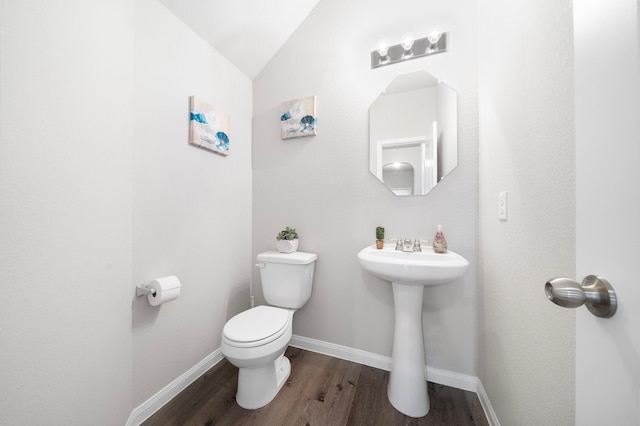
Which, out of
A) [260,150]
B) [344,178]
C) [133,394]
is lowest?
[133,394]

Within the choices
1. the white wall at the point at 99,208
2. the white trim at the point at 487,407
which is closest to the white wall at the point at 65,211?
the white wall at the point at 99,208

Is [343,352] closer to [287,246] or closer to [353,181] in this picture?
[287,246]

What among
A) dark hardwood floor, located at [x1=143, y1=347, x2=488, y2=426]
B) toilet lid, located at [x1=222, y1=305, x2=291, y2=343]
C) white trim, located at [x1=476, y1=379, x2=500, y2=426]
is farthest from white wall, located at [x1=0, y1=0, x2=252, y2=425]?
white trim, located at [x1=476, y1=379, x2=500, y2=426]

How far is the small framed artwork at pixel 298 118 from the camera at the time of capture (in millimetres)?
1707

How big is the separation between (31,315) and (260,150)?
58.7 inches

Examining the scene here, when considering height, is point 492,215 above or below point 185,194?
below

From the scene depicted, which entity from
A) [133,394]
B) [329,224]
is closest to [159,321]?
[133,394]

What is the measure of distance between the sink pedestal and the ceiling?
6.20ft

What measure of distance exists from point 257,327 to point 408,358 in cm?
82

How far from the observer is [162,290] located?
44.6 inches

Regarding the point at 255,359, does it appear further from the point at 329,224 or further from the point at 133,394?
the point at 329,224

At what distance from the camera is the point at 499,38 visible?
1064 millimetres

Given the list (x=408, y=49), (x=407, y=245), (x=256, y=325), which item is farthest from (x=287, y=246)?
(x=408, y=49)

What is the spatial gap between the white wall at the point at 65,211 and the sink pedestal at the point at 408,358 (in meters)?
1.33
